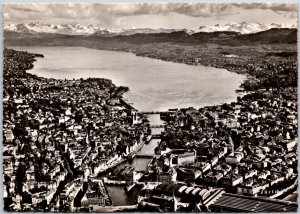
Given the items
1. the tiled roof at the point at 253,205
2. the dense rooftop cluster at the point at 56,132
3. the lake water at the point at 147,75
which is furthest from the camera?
the lake water at the point at 147,75

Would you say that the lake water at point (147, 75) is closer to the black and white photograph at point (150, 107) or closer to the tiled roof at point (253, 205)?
the black and white photograph at point (150, 107)

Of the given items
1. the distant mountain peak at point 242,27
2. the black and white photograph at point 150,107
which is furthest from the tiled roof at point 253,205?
the distant mountain peak at point 242,27

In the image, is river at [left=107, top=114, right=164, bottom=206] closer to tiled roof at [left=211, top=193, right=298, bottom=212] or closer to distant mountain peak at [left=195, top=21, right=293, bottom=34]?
tiled roof at [left=211, top=193, right=298, bottom=212]

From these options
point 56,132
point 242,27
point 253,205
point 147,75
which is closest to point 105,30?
point 147,75

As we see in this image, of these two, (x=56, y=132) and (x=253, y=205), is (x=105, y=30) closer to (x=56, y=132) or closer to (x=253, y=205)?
(x=56, y=132)

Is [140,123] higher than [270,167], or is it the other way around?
[140,123]

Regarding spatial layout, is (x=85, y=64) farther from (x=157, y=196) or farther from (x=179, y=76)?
(x=157, y=196)

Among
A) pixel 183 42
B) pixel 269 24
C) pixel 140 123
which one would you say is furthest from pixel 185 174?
pixel 269 24
